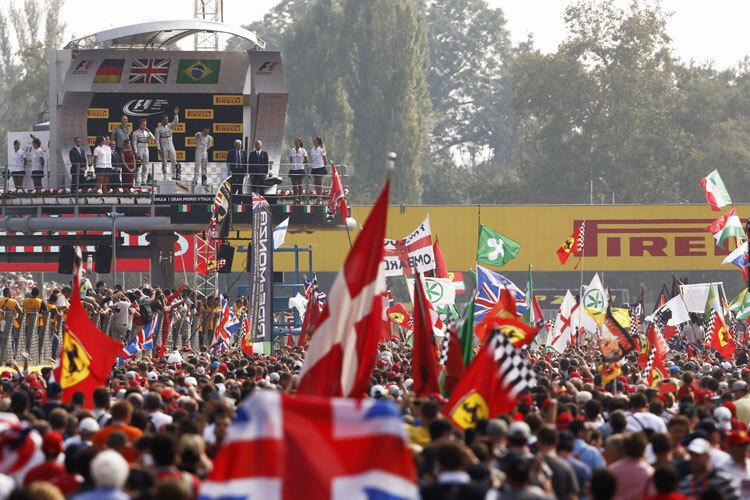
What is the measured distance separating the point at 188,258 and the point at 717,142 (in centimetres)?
2750

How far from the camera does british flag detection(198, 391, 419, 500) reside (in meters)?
6.17

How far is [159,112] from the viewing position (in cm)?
3250

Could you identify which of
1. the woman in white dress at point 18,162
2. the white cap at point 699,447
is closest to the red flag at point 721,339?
the white cap at point 699,447

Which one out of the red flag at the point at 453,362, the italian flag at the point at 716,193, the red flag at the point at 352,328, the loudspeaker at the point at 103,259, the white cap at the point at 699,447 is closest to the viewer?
the white cap at the point at 699,447

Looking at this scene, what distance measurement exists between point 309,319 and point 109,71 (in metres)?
10.6

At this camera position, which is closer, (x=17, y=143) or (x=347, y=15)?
(x=17, y=143)

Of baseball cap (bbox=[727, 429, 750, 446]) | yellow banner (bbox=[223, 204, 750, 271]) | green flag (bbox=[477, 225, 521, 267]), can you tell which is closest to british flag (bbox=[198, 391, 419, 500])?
baseball cap (bbox=[727, 429, 750, 446])

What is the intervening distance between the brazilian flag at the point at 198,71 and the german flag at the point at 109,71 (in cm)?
140

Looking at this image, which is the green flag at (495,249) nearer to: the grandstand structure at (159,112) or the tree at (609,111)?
the grandstand structure at (159,112)

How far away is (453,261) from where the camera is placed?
167ft

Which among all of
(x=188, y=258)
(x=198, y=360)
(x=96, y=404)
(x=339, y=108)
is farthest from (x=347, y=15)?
(x=96, y=404)

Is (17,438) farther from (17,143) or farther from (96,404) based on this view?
(17,143)

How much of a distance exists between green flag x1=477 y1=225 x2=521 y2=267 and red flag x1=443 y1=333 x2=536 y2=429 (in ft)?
65.8

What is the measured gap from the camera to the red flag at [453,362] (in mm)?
12430
